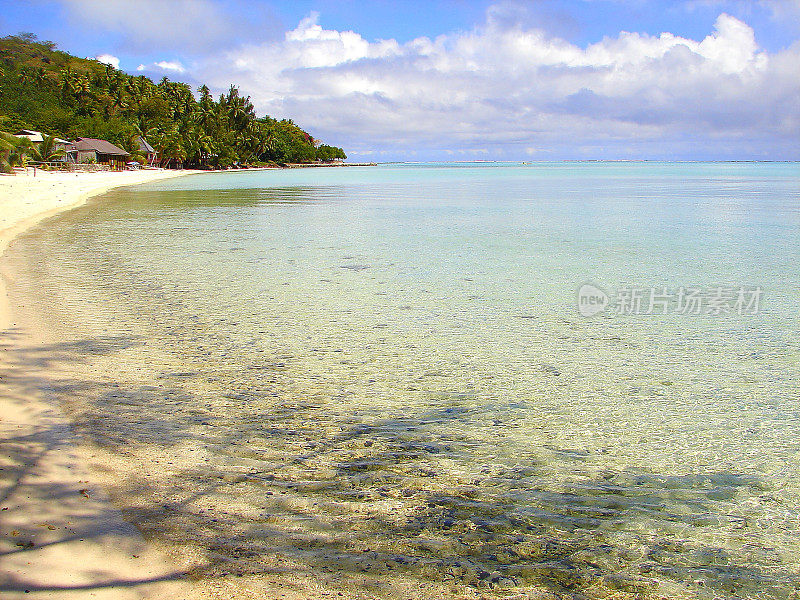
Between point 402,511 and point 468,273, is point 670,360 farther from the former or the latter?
point 468,273

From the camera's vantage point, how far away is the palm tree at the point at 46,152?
55.4m

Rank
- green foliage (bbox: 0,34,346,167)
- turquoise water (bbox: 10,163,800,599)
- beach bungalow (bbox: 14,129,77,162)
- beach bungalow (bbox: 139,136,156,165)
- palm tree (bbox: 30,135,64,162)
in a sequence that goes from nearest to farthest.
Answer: turquoise water (bbox: 10,163,800,599), palm tree (bbox: 30,135,64,162), beach bungalow (bbox: 14,129,77,162), green foliage (bbox: 0,34,346,167), beach bungalow (bbox: 139,136,156,165)

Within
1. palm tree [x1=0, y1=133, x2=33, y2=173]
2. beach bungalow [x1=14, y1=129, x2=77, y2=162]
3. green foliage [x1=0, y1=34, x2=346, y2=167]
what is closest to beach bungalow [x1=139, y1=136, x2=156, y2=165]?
green foliage [x1=0, y1=34, x2=346, y2=167]

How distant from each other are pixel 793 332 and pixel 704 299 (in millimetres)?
1957

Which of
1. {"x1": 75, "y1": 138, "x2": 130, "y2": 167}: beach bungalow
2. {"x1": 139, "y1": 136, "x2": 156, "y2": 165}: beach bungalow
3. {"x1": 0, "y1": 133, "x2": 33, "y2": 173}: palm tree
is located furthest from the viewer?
{"x1": 139, "y1": 136, "x2": 156, "y2": 165}: beach bungalow

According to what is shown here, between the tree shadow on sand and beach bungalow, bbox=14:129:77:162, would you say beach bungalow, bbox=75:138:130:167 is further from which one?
the tree shadow on sand

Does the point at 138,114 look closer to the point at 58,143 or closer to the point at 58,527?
the point at 58,143

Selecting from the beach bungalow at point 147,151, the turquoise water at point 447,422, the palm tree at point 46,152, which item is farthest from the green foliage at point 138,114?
the turquoise water at point 447,422

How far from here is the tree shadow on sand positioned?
2.92 metres

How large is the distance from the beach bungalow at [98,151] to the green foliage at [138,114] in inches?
148

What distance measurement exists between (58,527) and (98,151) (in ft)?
236

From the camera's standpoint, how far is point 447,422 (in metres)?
4.77

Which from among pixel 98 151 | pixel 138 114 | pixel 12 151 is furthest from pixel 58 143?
pixel 138 114

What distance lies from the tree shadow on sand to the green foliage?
71.0 meters
